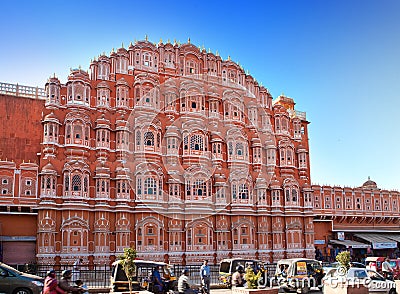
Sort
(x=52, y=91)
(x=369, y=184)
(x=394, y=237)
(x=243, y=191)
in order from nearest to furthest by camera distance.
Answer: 1. (x=52, y=91)
2. (x=243, y=191)
3. (x=394, y=237)
4. (x=369, y=184)

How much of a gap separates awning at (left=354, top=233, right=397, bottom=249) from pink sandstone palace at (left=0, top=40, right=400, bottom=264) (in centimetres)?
25

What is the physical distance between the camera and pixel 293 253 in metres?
41.8

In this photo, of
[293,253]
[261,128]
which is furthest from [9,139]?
[293,253]

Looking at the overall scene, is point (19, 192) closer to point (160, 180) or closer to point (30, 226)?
point (30, 226)

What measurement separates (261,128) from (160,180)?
12.3m

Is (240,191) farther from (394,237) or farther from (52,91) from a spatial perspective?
(394,237)

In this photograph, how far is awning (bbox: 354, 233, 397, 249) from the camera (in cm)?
4631

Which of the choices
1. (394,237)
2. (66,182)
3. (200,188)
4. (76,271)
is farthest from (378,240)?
(76,271)

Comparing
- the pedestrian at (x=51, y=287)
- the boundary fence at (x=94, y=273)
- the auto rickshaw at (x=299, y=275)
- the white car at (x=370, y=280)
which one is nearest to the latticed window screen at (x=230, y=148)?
the boundary fence at (x=94, y=273)

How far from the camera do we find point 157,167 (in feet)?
122

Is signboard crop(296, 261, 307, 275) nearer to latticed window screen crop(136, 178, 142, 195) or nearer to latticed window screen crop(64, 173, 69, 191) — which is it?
latticed window screen crop(136, 178, 142, 195)

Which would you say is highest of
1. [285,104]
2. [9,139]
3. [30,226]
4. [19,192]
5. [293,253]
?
[285,104]

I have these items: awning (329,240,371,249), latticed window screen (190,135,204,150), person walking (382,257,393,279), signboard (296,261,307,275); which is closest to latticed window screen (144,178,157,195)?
latticed window screen (190,135,204,150)

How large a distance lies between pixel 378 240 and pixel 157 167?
25653mm
